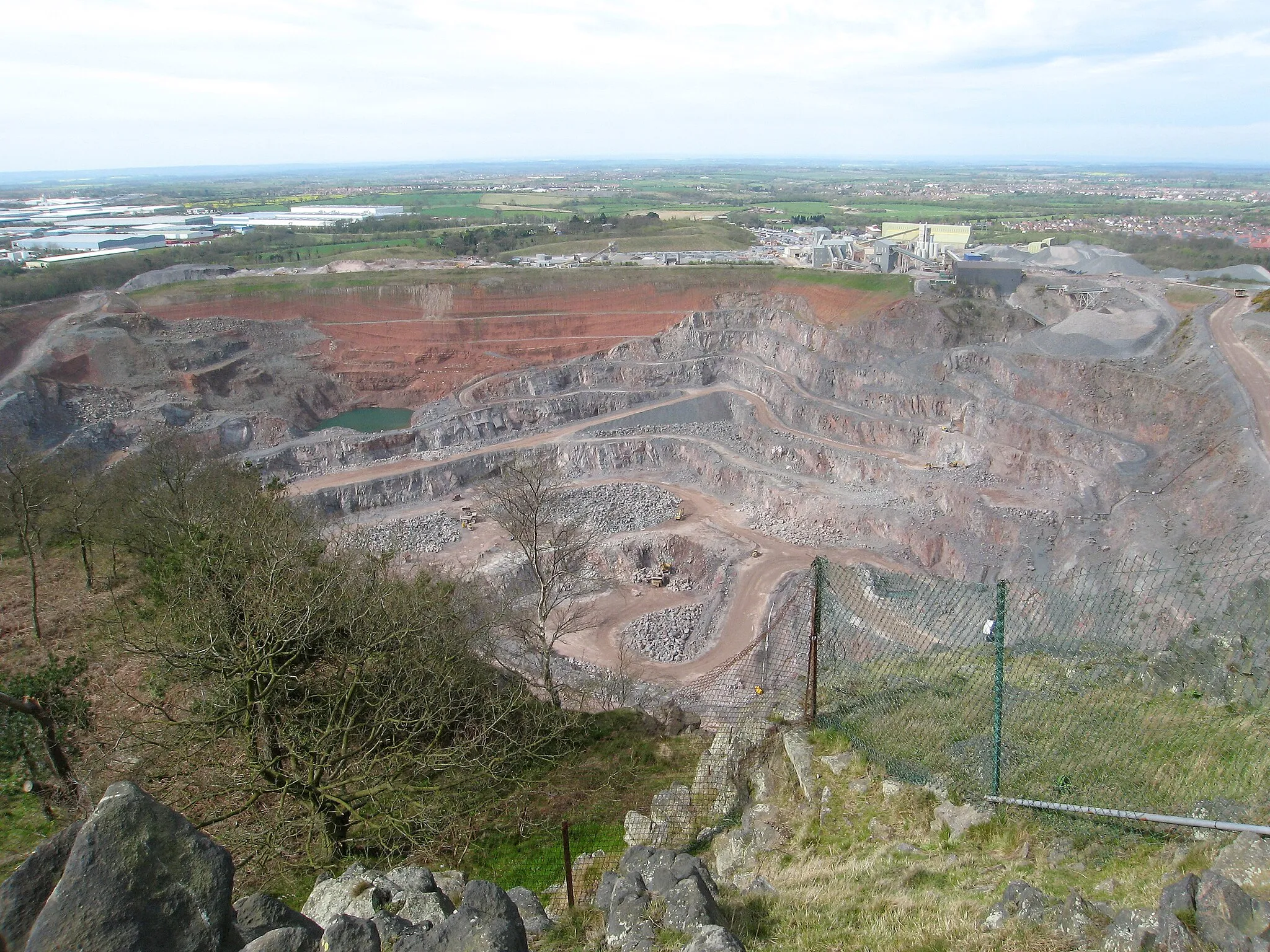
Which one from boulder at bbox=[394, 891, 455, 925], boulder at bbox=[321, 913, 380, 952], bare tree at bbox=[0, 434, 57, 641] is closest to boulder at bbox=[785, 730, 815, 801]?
boulder at bbox=[394, 891, 455, 925]

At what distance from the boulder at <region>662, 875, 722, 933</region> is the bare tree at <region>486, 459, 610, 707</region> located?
386 inches

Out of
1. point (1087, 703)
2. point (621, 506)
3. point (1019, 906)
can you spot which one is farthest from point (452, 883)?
point (621, 506)

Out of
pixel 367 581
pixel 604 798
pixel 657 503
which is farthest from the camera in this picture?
pixel 657 503

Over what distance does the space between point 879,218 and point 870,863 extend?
151 metres

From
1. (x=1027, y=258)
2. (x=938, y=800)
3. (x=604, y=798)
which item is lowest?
(x=604, y=798)

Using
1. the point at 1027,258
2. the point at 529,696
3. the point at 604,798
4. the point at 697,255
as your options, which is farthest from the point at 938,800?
the point at 1027,258

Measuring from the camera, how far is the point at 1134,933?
4988mm

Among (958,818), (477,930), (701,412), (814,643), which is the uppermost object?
(477,930)

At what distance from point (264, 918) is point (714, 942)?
3.37 m

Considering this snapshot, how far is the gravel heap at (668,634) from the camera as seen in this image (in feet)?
100.0

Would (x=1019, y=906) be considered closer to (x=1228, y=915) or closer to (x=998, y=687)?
(x=1228, y=915)

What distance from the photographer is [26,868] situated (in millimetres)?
4660

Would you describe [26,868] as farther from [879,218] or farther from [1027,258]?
[879,218]

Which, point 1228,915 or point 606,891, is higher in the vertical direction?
point 1228,915
